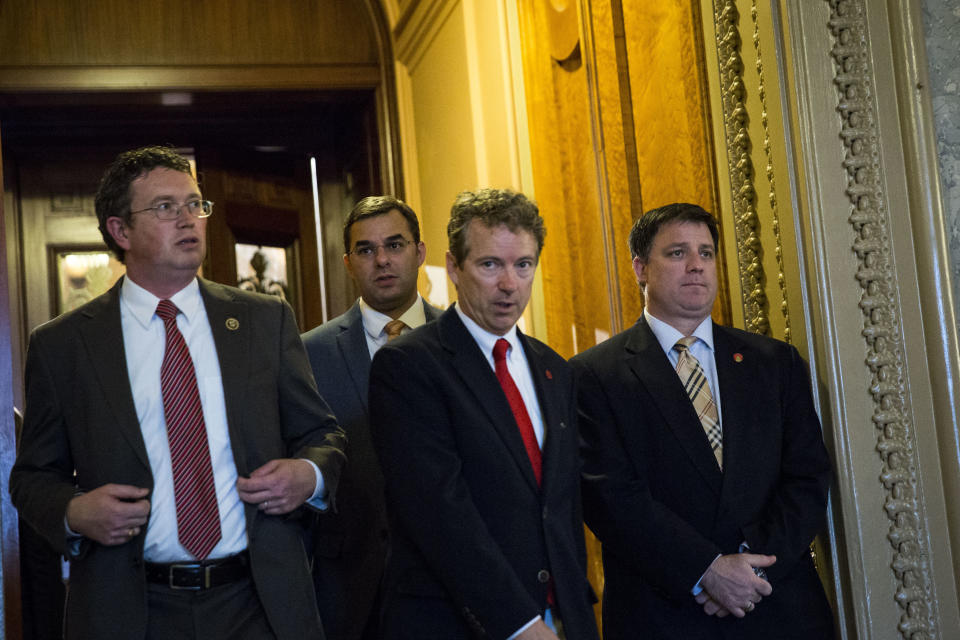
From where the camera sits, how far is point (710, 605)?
8.87 feet

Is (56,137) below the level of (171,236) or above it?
above

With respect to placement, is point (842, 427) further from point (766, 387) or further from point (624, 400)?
point (624, 400)

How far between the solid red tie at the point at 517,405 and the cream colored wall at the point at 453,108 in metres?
2.35

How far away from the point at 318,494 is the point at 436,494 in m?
0.38

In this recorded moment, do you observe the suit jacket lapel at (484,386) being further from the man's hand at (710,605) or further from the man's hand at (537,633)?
the man's hand at (710,605)

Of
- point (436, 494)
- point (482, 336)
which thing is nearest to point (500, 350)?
point (482, 336)

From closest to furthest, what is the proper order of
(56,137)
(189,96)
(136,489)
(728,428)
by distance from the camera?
(136,489)
(728,428)
(189,96)
(56,137)

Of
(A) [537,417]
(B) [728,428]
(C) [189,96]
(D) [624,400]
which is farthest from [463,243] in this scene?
(C) [189,96]

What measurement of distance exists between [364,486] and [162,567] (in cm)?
85

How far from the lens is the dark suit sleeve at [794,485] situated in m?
2.72

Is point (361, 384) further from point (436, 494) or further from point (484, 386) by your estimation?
point (436, 494)

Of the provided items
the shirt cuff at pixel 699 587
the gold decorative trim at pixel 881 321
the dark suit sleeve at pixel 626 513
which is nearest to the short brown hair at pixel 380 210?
the dark suit sleeve at pixel 626 513

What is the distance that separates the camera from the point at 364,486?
3.21 m

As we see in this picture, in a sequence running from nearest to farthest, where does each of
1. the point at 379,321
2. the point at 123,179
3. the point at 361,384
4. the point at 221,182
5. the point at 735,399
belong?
the point at 123,179
the point at 735,399
the point at 361,384
the point at 379,321
the point at 221,182
